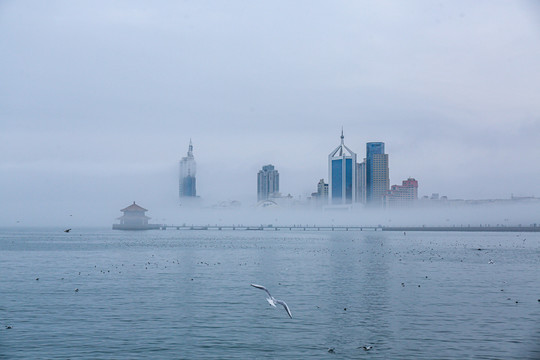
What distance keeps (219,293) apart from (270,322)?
1260cm

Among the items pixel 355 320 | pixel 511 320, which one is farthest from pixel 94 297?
pixel 511 320

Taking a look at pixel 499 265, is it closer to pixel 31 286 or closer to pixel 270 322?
pixel 270 322

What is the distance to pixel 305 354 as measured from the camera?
2805cm

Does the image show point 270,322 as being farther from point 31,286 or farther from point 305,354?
point 31,286

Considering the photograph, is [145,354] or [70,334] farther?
[70,334]

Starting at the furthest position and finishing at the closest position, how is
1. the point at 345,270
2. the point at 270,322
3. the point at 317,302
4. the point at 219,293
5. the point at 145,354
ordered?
1. the point at 345,270
2. the point at 219,293
3. the point at 317,302
4. the point at 270,322
5. the point at 145,354

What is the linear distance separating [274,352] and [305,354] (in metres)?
1.51

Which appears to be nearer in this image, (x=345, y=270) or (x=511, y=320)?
(x=511, y=320)

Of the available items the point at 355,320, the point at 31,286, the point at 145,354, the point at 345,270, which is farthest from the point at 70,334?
the point at 345,270

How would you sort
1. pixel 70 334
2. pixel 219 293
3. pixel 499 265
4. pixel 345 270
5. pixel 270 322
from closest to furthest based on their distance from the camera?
pixel 70 334 < pixel 270 322 < pixel 219 293 < pixel 345 270 < pixel 499 265

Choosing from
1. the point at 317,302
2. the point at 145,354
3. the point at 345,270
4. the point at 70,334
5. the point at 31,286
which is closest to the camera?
the point at 145,354

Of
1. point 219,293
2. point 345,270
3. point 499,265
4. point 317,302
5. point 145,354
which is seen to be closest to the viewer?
point 145,354

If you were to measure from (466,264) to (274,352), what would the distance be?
55.9m

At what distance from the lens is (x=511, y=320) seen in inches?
1420
